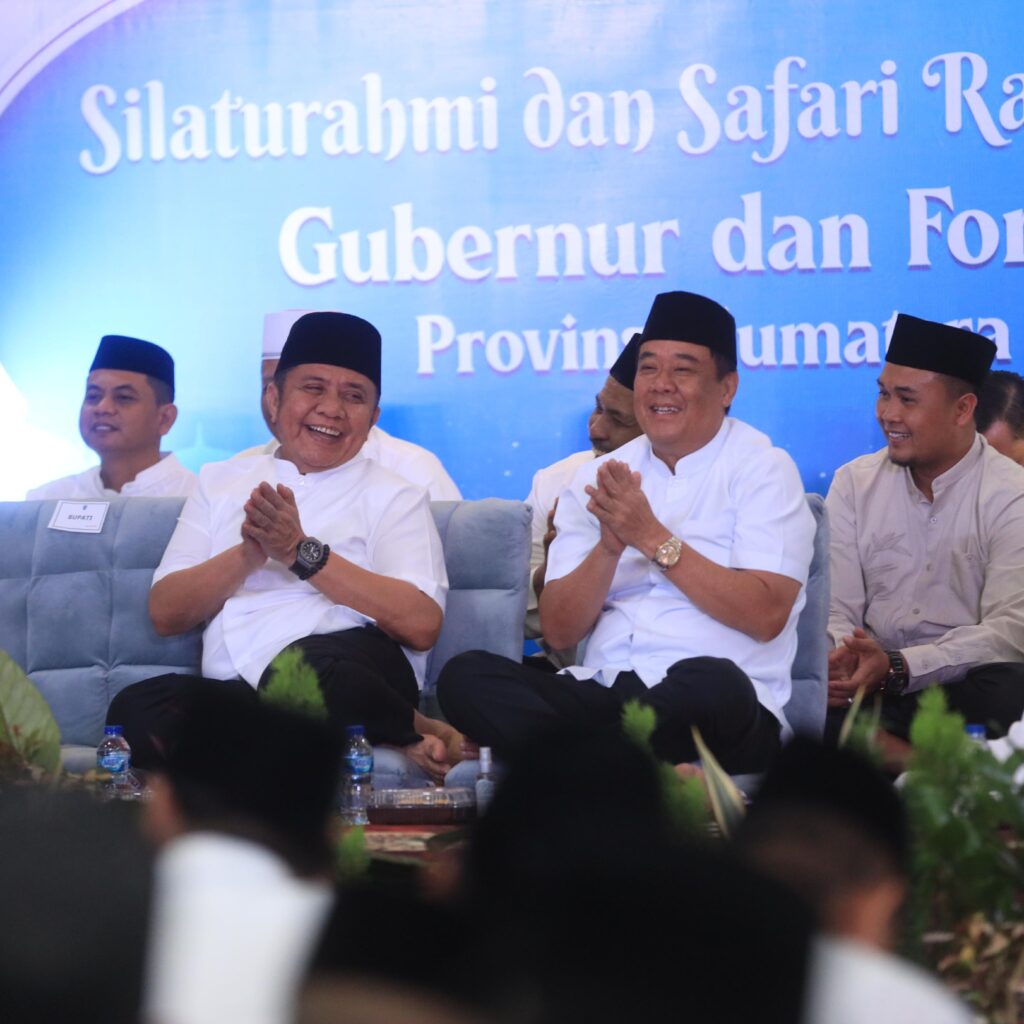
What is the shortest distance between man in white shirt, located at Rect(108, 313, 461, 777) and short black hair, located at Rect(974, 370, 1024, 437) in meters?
1.72

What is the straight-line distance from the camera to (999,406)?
4.05 metres

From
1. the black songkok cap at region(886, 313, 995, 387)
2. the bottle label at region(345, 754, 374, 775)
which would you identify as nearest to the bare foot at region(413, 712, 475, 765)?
the bottle label at region(345, 754, 374, 775)

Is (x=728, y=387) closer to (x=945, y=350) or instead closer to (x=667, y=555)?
(x=667, y=555)

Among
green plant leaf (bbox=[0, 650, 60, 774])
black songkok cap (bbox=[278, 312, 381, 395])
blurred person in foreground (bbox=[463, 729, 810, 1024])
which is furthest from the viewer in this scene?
black songkok cap (bbox=[278, 312, 381, 395])

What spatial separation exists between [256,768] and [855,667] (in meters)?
3.01

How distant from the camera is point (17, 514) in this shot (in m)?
3.35

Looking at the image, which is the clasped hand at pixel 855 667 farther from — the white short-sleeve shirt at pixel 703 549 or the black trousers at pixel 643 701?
the black trousers at pixel 643 701

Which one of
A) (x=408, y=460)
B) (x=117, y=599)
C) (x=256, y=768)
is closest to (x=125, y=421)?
(x=408, y=460)

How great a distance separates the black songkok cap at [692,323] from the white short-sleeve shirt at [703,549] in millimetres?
180

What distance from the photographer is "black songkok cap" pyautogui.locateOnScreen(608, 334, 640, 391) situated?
392 centimetres

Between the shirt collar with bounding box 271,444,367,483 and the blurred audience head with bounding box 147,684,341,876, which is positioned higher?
the shirt collar with bounding box 271,444,367,483

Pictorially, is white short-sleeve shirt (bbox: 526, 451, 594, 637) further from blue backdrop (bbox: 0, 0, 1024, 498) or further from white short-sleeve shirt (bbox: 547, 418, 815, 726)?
white short-sleeve shirt (bbox: 547, 418, 815, 726)

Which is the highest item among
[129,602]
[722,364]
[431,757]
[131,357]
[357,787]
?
[131,357]

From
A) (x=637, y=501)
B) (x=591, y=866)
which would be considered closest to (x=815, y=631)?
(x=637, y=501)
